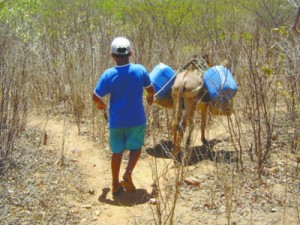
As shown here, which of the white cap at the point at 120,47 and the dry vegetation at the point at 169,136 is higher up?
the white cap at the point at 120,47

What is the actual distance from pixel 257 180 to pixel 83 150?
2320 mm

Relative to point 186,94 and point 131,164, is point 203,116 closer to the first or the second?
point 186,94

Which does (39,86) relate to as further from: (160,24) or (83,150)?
(160,24)

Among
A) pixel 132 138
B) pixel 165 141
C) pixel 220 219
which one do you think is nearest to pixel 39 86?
pixel 165 141

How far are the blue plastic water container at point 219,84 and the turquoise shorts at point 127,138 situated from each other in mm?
1078

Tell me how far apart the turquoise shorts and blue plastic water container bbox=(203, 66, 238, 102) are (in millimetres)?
1078

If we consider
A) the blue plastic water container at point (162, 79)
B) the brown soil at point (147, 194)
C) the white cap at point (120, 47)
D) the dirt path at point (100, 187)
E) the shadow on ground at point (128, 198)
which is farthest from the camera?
the blue plastic water container at point (162, 79)

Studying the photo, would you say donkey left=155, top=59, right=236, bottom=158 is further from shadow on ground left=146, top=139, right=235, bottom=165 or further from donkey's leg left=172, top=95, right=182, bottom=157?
shadow on ground left=146, top=139, right=235, bottom=165

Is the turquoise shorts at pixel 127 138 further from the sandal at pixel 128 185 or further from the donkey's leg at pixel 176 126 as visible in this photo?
the donkey's leg at pixel 176 126

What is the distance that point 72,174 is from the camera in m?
5.01

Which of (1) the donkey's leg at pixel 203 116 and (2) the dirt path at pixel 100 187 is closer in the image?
(2) the dirt path at pixel 100 187

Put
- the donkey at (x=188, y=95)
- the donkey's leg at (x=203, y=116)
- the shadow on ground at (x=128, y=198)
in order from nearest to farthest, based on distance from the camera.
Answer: the shadow on ground at (x=128, y=198)
the donkey at (x=188, y=95)
the donkey's leg at (x=203, y=116)

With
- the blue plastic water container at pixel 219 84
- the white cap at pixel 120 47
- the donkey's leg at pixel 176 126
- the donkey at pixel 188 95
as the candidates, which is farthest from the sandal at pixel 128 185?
the blue plastic water container at pixel 219 84

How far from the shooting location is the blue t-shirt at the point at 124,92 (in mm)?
4254
